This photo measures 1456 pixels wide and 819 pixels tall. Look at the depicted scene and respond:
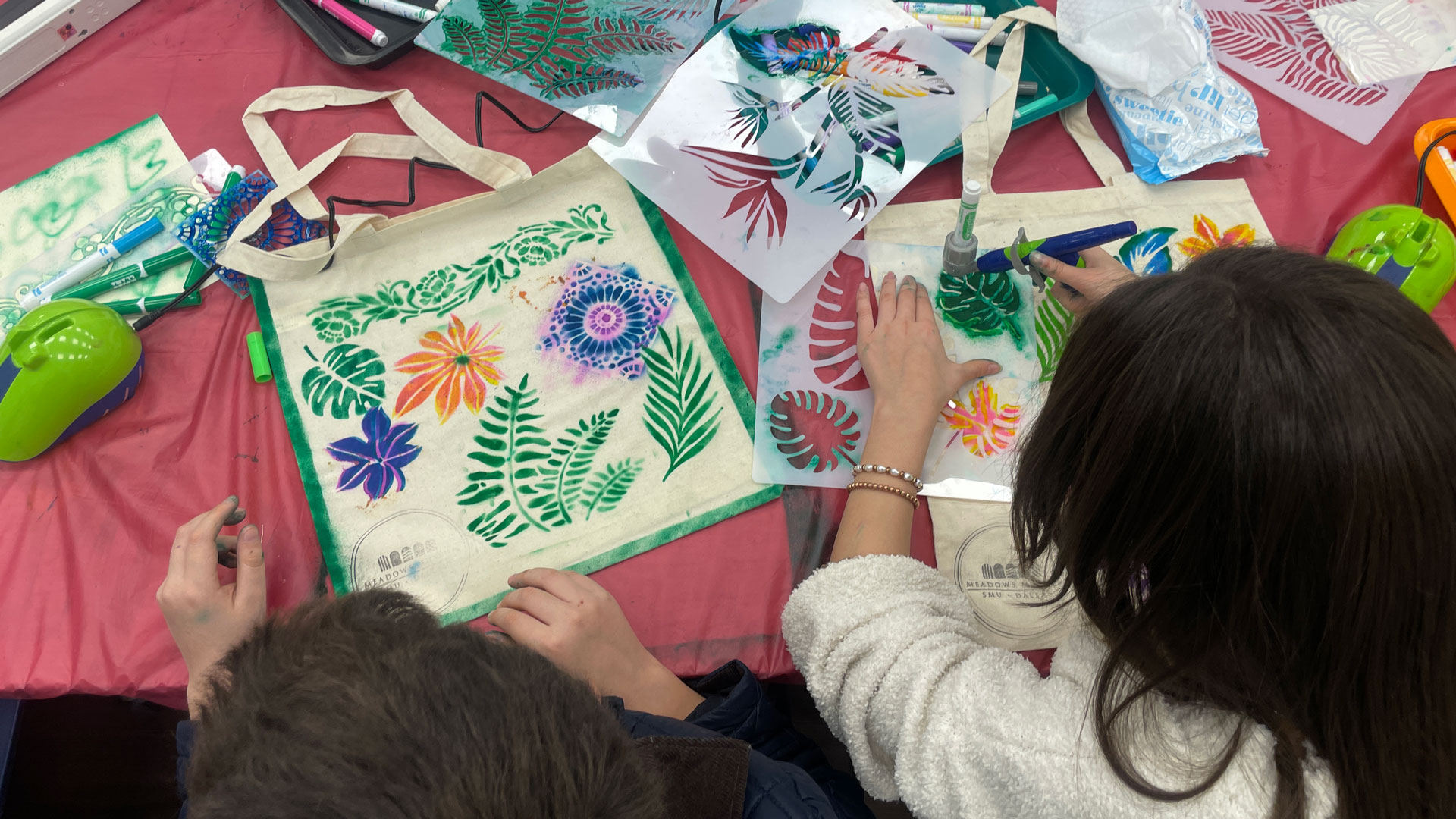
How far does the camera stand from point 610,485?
69 centimetres

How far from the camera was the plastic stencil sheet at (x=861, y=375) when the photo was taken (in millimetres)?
690

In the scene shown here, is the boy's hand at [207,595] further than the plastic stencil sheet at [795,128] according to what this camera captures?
No

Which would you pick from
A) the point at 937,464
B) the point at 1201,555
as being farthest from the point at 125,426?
the point at 1201,555

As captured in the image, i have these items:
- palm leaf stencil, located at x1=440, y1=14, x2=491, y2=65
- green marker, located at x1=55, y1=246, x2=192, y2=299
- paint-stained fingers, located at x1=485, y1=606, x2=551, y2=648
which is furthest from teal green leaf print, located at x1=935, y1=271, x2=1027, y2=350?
green marker, located at x1=55, y1=246, x2=192, y2=299

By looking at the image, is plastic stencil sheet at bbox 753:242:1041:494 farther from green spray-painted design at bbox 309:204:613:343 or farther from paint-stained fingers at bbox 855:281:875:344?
green spray-painted design at bbox 309:204:613:343

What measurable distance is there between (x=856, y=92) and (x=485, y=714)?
671mm

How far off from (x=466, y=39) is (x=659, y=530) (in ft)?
1.85

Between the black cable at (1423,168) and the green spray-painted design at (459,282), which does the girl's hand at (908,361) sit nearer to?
the green spray-painted design at (459,282)

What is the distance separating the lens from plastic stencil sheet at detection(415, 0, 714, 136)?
0.83 metres

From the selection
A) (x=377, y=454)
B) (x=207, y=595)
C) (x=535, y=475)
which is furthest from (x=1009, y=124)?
(x=207, y=595)

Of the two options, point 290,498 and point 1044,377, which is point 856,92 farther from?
point 290,498

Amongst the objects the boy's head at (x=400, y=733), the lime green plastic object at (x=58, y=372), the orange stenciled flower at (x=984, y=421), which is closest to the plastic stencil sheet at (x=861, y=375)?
the orange stenciled flower at (x=984, y=421)

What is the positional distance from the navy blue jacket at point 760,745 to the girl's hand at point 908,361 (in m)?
0.24

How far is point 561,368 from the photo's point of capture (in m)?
0.73
